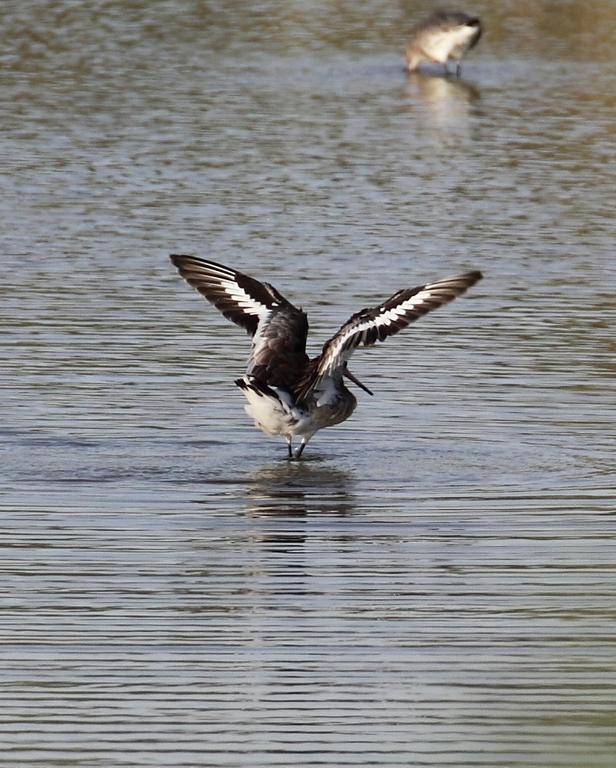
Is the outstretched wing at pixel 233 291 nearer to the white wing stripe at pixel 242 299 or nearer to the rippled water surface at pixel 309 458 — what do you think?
the white wing stripe at pixel 242 299

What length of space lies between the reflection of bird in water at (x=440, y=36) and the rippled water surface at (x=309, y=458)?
5367 millimetres

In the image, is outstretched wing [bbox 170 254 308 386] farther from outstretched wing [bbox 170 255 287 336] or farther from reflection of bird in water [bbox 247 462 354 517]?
reflection of bird in water [bbox 247 462 354 517]

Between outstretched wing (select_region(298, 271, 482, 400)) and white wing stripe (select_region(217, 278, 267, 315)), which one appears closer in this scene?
outstretched wing (select_region(298, 271, 482, 400))

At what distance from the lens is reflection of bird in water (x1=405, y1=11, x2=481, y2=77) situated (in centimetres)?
3291

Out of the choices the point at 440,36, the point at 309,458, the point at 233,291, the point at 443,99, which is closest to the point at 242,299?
the point at 233,291

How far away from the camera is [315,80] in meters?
31.4

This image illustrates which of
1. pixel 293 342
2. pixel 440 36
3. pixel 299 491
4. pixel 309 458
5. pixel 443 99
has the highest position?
pixel 293 342

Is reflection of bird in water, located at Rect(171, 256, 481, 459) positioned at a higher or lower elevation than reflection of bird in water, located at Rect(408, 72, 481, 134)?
higher

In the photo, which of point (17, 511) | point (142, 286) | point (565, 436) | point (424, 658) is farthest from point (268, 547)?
point (142, 286)

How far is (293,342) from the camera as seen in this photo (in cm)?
1213

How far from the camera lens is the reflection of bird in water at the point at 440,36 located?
32906 millimetres

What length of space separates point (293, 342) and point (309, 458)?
63 centimetres

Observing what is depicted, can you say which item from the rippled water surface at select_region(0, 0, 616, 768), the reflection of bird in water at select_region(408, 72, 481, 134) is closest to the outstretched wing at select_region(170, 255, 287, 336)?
the rippled water surface at select_region(0, 0, 616, 768)

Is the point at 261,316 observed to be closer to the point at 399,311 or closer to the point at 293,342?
the point at 293,342
